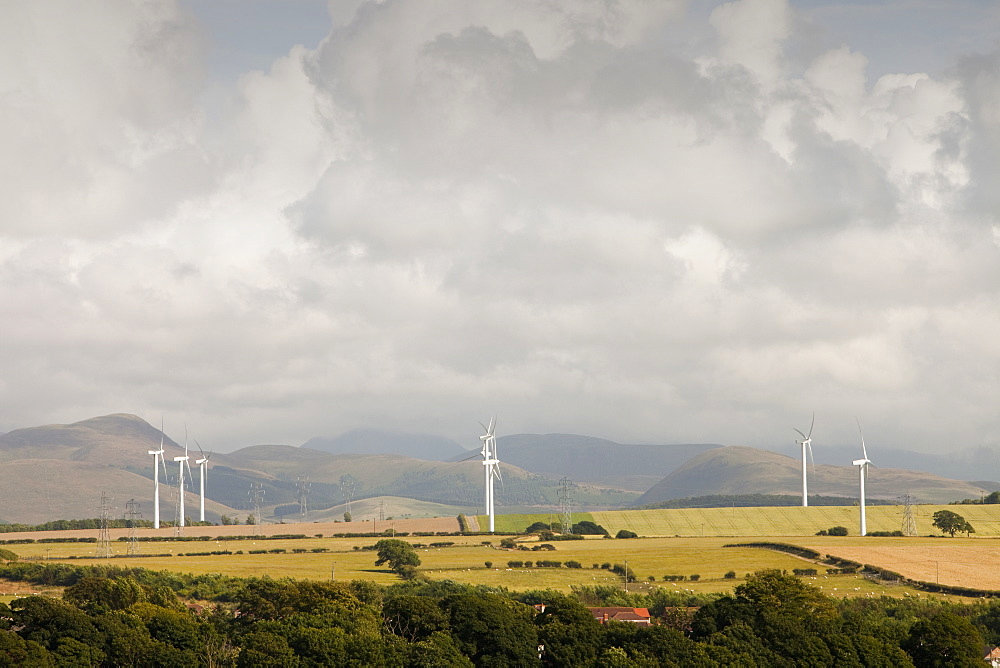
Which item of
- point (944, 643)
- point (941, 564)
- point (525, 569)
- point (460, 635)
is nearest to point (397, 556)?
point (525, 569)

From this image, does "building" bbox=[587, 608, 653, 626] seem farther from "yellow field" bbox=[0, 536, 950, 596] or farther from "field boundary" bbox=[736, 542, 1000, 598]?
"field boundary" bbox=[736, 542, 1000, 598]

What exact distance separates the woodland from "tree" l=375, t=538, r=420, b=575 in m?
49.0

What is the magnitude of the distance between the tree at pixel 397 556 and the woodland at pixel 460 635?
161 feet

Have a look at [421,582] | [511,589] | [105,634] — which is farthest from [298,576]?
[105,634]

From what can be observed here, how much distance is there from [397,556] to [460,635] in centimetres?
7369

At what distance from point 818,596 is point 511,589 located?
4608 cm

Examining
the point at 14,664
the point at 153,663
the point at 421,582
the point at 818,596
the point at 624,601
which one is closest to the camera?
the point at 14,664

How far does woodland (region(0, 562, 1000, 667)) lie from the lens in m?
106

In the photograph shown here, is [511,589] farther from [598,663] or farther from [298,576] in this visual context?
[598,663]

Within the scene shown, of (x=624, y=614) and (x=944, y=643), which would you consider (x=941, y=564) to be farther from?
(x=944, y=643)

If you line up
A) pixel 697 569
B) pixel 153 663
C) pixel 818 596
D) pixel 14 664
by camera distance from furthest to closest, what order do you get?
pixel 697 569, pixel 818 596, pixel 153 663, pixel 14 664

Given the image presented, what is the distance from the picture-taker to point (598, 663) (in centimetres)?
10744

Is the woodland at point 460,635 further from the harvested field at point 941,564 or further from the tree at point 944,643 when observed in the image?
the harvested field at point 941,564

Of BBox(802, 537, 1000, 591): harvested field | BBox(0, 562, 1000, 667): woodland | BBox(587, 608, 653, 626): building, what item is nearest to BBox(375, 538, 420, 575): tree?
BBox(587, 608, 653, 626): building
